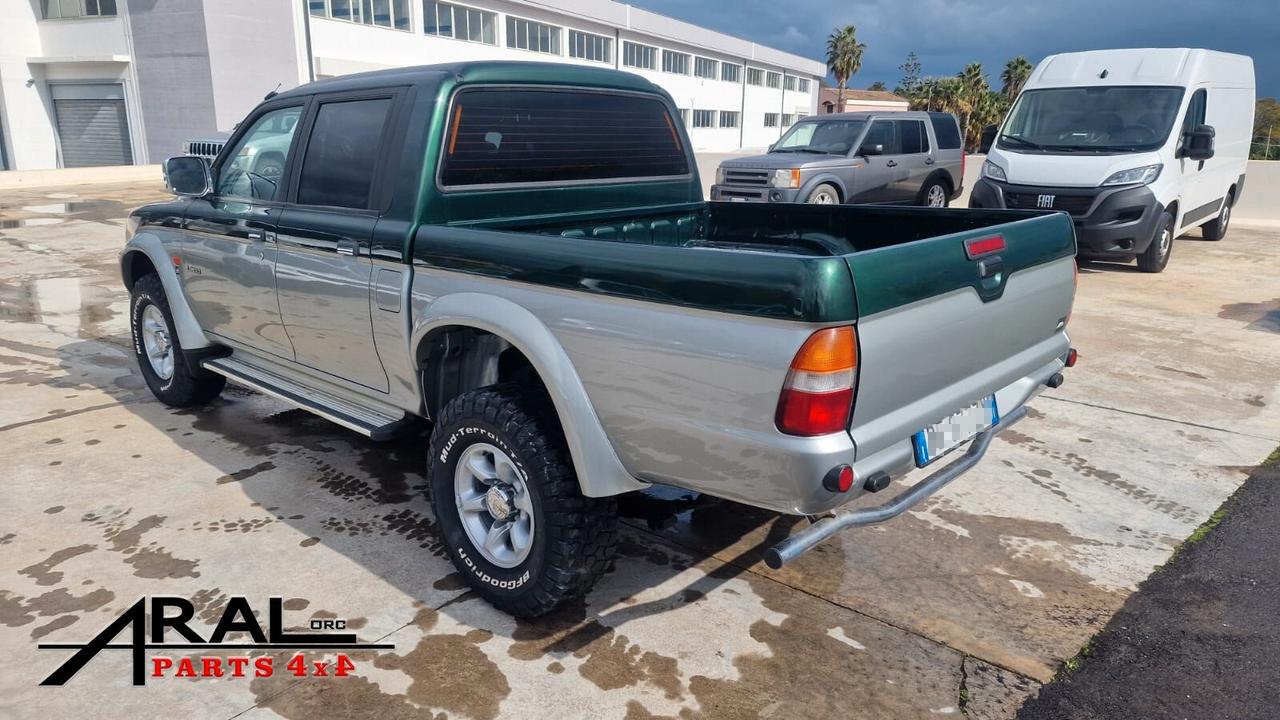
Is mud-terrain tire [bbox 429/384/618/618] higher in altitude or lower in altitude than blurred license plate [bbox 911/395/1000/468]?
lower

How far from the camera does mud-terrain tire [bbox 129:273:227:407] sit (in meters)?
5.11

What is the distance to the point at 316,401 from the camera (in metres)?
3.98

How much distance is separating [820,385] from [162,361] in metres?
4.65

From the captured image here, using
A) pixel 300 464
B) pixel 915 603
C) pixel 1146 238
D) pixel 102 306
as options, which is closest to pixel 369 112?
pixel 300 464

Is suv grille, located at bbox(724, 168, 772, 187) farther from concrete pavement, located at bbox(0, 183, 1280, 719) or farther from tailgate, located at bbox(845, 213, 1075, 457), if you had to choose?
tailgate, located at bbox(845, 213, 1075, 457)

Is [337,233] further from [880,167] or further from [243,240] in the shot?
[880,167]

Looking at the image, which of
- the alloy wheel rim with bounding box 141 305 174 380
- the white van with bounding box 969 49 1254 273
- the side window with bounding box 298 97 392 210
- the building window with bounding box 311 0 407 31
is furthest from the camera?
the building window with bounding box 311 0 407 31

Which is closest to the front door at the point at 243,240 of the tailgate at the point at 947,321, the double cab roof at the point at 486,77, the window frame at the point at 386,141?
the double cab roof at the point at 486,77

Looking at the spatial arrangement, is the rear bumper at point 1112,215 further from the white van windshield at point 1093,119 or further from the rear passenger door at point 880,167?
the rear passenger door at point 880,167

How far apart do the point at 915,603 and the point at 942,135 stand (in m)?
12.9

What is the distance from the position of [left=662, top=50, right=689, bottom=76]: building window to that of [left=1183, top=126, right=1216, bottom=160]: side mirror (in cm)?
4193

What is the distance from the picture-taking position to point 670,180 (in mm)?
4539

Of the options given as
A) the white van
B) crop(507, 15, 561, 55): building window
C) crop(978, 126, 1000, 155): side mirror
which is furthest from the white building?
the white van

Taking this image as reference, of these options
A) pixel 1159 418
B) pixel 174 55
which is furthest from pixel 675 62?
pixel 1159 418
